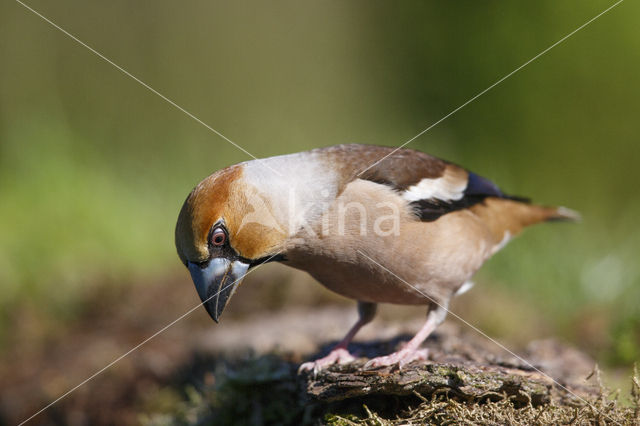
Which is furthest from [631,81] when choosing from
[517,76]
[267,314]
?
[267,314]

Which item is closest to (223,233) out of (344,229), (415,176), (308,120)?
(344,229)

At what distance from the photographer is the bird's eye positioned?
10.9ft

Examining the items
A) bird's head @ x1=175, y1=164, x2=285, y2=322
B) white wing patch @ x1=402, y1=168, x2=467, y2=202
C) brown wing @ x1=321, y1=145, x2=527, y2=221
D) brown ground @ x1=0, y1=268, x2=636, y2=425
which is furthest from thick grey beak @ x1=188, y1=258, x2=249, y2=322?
white wing patch @ x1=402, y1=168, x2=467, y2=202

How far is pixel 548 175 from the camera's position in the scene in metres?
9.70

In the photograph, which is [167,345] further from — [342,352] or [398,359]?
[398,359]

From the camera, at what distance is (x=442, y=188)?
428 cm

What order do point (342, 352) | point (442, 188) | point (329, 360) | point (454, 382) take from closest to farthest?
point (454, 382), point (329, 360), point (342, 352), point (442, 188)

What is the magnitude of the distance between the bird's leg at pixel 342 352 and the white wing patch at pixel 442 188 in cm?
84

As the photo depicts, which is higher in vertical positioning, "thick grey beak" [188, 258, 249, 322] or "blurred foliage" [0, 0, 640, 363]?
"thick grey beak" [188, 258, 249, 322]

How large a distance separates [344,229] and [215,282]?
0.83 metres

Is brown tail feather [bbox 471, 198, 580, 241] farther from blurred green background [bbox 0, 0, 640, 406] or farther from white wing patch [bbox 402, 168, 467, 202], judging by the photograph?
blurred green background [bbox 0, 0, 640, 406]

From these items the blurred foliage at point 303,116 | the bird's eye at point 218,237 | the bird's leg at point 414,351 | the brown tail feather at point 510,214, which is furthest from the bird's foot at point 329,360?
the blurred foliage at point 303,116

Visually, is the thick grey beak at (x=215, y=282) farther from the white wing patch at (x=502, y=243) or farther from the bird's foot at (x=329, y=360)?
the white wing patch at (x=502, y=243)

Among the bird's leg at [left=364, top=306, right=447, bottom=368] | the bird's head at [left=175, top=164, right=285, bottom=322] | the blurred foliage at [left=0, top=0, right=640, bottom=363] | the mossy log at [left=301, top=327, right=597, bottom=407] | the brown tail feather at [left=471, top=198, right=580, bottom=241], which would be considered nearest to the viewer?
the mossy log at [left=301, top=327, right=597, bottom=407]
